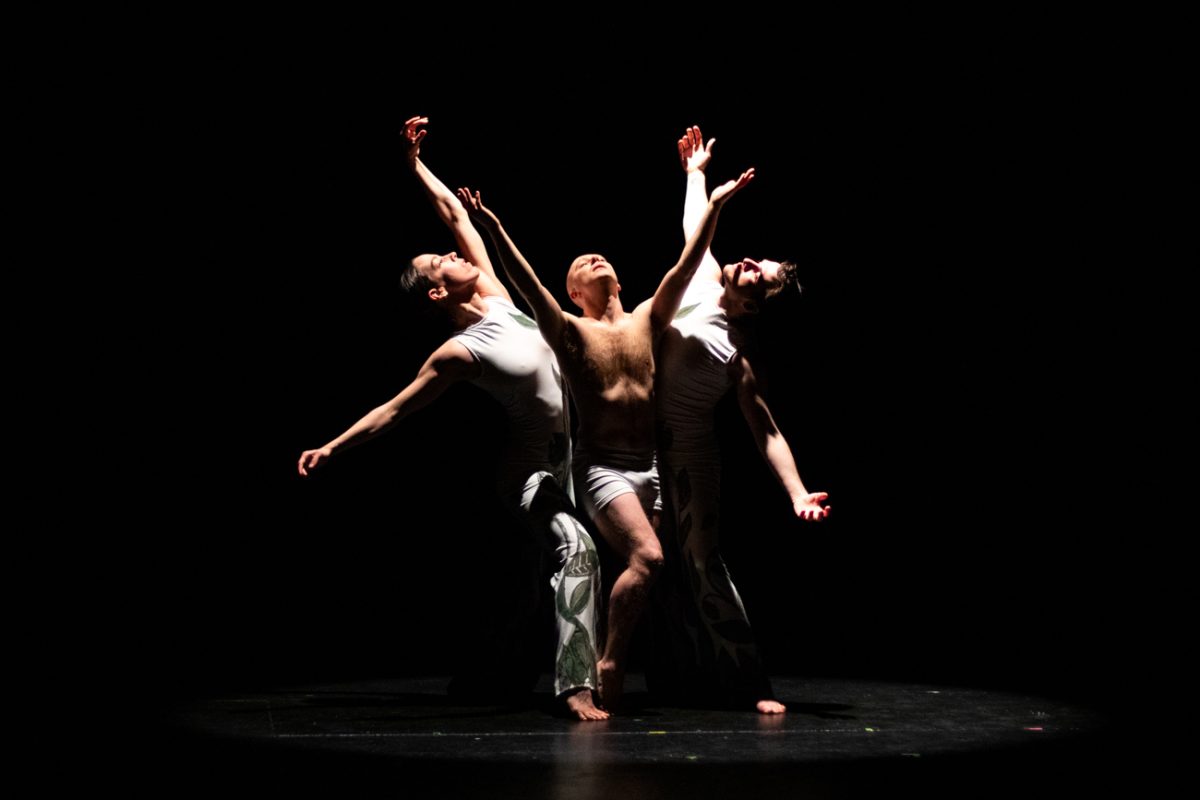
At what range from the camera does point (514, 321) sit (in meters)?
5.11

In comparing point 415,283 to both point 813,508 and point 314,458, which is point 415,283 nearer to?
point 314,458

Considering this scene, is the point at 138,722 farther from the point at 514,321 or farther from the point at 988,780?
the point at 988,780

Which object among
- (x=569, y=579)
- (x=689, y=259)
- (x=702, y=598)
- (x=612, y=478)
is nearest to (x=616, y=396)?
(x=612, y=478)

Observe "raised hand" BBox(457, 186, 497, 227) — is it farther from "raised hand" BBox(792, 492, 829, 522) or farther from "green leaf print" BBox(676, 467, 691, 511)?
"raised hand" BBox(792, 492, 829, 522)

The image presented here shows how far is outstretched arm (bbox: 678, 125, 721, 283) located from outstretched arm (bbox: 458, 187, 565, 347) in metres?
0.56

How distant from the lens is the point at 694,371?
4934 mm

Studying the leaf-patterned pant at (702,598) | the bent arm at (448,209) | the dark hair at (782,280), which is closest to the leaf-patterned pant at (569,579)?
the leaf-patterned pant at (702,598)

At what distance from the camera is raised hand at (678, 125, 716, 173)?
5398mm

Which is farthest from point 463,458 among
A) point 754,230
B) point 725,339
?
point 725,339

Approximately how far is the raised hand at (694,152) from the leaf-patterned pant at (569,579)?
1.23 meters

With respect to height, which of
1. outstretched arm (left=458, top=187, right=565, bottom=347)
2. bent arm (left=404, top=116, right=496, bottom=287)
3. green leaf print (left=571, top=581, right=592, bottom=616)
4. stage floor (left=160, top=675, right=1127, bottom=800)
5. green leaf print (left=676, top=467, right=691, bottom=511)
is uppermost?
bent arm (left=404, top=116, right=496, bottom=287)

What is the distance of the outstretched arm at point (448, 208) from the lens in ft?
17.5

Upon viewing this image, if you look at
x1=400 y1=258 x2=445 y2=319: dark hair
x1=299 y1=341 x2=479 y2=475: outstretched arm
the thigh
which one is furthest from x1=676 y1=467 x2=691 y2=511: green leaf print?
x1=400 y1=258 x2=445 y2=319: dark hair

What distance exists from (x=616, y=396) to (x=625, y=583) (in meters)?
0.59
